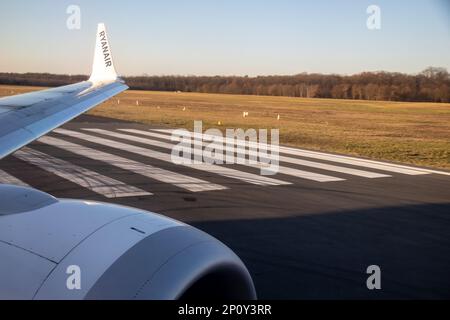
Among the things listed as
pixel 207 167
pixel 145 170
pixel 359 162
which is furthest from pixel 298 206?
pixel 359 162

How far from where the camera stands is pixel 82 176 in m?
8.68

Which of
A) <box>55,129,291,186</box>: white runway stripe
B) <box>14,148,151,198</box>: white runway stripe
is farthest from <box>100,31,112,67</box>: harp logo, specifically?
<box>55,129,291,186</box>: white runway stripe

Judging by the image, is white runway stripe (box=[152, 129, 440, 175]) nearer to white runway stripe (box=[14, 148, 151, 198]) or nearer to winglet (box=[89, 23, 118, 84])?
white runway stripe (box=[14, 148, 151, 198])

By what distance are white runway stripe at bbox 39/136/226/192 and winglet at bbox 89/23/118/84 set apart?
214cm

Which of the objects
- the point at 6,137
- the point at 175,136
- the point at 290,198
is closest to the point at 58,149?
the point at 175,136

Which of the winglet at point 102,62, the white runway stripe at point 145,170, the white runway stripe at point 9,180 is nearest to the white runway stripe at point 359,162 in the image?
the white runway stripe at point 145,170

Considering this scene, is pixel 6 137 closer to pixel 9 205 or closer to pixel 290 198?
pixel 9 205

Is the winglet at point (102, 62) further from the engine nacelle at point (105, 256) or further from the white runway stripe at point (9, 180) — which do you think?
the engine nacelle at point (105, 256)

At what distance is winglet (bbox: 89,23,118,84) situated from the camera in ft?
24.1

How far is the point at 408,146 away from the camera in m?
16.5

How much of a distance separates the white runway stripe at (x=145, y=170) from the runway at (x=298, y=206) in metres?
0.02

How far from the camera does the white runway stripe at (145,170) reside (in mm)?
8266

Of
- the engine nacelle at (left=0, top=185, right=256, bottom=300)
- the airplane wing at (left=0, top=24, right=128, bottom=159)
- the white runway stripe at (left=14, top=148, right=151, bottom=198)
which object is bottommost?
the white runway stripe at (left=14, top=148, right=151, bottom=198)
